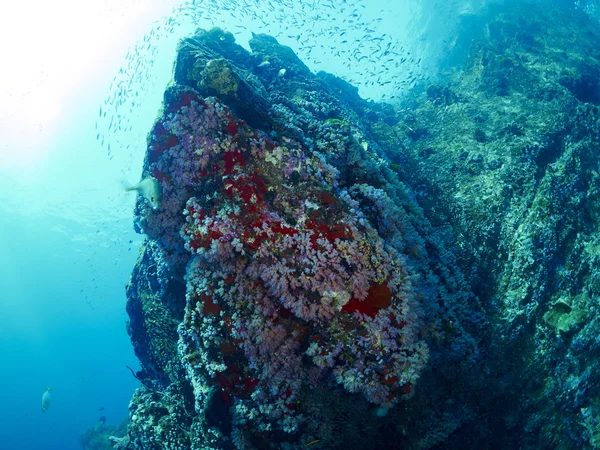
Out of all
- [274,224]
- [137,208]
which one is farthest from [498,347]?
[137,208]

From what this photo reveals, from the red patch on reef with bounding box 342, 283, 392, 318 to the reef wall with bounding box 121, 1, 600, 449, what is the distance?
24 mm

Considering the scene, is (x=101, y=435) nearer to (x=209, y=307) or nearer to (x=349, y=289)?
(x=209, y=307)

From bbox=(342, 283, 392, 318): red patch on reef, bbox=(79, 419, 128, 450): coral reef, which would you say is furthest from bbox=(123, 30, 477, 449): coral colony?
bbox=(79, 419, 128, 450): coral reef

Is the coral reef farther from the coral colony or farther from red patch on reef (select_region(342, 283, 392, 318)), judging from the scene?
red patch on reef (select_region(342, 283, 392, 318))

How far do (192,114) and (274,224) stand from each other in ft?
7.94

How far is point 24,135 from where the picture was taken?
43625 millimetres

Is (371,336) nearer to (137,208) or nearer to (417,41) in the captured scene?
(137,208)

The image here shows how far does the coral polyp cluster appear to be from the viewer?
3.51 metres

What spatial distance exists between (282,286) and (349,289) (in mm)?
832

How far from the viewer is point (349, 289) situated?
11.8 feet

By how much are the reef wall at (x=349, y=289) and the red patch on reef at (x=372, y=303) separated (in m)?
0.02

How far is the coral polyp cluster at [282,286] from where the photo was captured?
351 cm

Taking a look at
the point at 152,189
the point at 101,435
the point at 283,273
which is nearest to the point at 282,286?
the point at 283,273

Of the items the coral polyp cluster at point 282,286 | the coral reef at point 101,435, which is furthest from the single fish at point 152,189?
the coral reef at point 101,435
